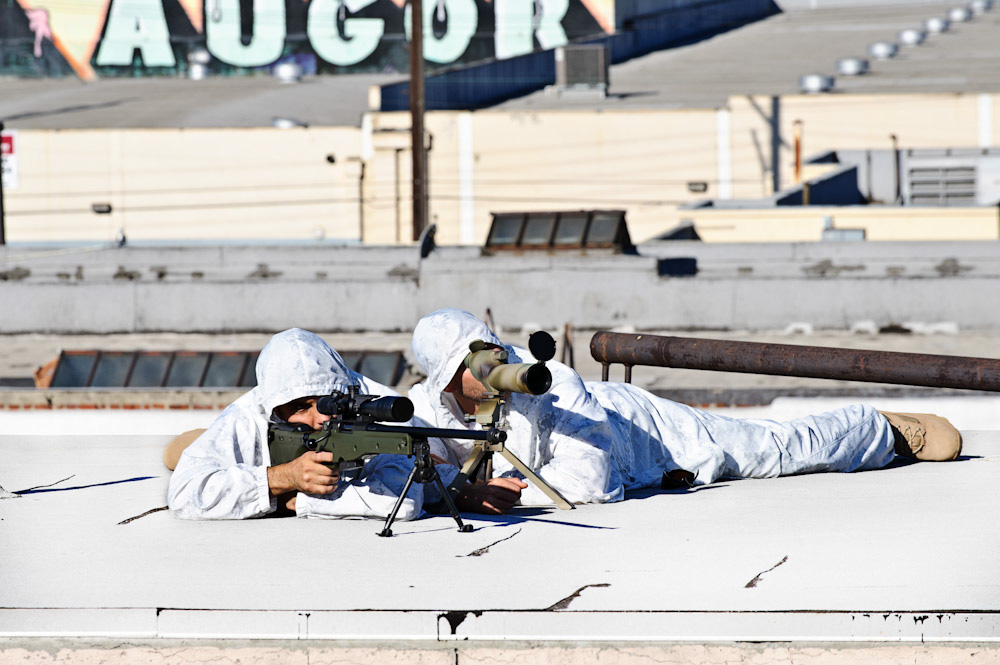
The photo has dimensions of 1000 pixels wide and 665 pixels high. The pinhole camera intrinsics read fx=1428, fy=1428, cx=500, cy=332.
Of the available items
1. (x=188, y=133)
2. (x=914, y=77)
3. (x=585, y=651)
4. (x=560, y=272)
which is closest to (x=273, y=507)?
(x=585, y=651)

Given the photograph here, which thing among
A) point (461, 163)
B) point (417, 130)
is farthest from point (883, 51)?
point (417, 130)

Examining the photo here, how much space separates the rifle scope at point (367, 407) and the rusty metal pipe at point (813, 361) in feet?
6.18

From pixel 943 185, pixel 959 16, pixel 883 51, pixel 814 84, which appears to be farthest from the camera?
pixel 959 16

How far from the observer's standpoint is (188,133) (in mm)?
40438

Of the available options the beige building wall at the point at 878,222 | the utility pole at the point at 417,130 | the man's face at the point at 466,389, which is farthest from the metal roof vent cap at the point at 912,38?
the man's face at the point at 466,389

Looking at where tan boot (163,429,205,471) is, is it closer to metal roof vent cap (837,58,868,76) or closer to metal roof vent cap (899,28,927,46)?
metal roof vent cap (837,58,868,76)

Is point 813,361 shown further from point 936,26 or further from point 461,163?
point 936,26

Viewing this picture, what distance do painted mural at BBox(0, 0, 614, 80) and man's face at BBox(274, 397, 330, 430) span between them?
1902 inches

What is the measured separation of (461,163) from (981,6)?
85.7 ft

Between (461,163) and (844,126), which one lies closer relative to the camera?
(461,163)

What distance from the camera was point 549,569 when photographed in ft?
16.1

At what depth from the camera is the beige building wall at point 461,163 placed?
3878 centimetres

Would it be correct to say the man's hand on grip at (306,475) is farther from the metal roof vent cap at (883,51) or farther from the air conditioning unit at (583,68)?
the metal roof vent cap at (883,51)

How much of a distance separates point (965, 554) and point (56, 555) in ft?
10.9
